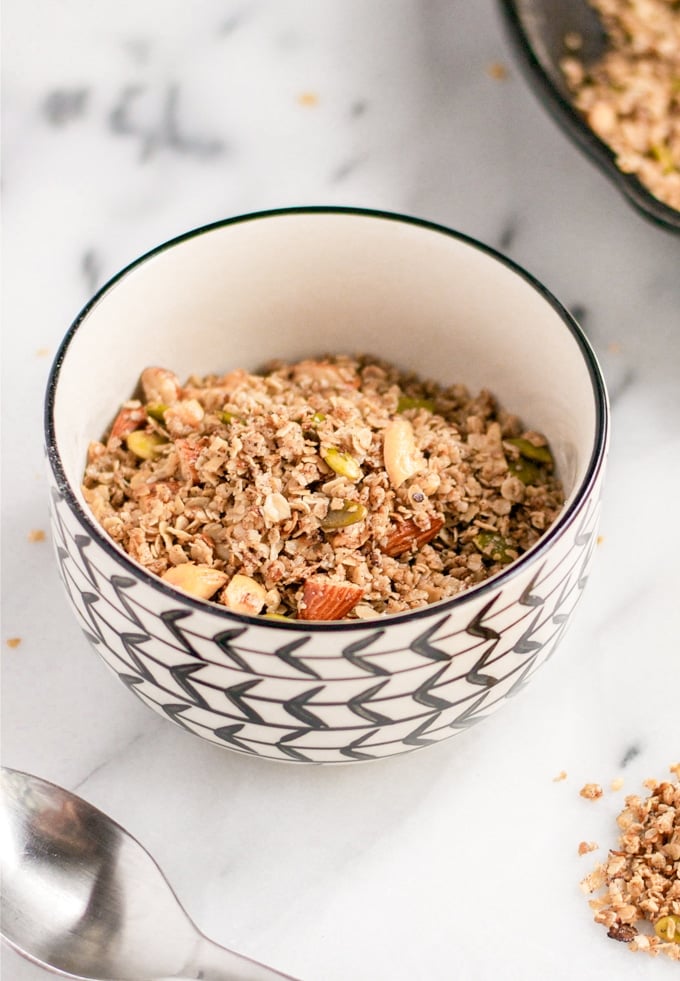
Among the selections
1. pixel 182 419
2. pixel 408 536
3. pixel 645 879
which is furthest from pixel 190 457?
pixel 645 879

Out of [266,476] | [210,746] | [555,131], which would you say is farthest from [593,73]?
[210,746]

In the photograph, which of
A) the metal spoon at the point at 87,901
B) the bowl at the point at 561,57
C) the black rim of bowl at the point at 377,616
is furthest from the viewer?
the bowl at the point at 561,57

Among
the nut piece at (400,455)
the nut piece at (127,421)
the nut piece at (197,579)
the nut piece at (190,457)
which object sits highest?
the nut piece at (400,455)

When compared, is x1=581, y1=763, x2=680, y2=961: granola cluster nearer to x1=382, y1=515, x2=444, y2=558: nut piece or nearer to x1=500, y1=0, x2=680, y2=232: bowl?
x1=382, y1=515, x2=444, y2=558: nut piece

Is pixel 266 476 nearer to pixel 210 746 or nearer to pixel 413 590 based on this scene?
pixel 413 590

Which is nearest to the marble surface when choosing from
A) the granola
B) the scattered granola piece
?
the scattered granola piece

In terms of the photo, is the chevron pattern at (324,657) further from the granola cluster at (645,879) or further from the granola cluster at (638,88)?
the granola cluster at (638,88)

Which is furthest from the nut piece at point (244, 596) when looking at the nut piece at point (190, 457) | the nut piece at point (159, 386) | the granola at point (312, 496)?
the nut piece at point (159, 386)
